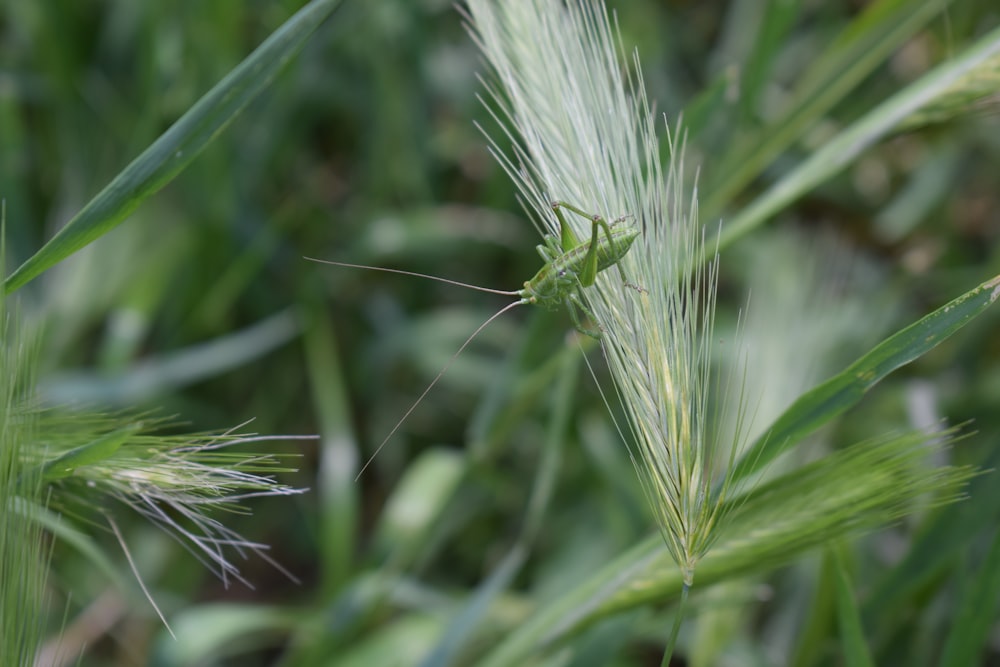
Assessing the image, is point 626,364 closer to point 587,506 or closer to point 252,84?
point 252,84

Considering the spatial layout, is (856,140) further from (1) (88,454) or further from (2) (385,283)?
(2) (385,283)

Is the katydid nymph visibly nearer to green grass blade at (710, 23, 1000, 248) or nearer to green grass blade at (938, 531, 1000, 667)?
green grass blade at (710, 23, 1000, 248)

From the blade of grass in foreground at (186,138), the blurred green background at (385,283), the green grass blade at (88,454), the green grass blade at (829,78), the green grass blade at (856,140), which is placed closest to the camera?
the green grass blade at (88,454)

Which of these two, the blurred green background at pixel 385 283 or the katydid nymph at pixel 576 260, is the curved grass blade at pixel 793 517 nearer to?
the katydid nymph at pixel 576 260

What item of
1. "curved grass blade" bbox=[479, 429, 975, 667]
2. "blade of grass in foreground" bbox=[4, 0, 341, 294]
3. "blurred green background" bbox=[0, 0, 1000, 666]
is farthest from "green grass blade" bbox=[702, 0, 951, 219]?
"blade of grass in foreground" bbox=[4, 0, 341, 294]

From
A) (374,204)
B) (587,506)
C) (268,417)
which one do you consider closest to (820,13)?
(374,204)

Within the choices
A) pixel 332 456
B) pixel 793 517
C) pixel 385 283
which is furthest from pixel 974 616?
pixel 385 283

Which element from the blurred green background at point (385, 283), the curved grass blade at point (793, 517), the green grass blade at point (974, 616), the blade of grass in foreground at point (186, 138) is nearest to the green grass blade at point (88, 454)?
the blade of grass in foreground at point (186, 138)
